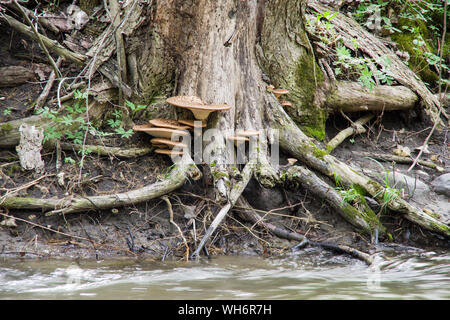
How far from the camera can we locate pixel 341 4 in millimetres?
7223

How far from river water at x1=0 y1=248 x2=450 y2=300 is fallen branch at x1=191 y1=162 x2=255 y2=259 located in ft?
0.60

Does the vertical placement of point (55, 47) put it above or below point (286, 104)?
above

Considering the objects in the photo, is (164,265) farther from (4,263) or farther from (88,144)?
(88,144)

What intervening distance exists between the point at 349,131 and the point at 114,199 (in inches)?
137

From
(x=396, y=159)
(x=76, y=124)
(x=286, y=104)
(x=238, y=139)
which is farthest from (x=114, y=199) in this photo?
(x=396, y=159)

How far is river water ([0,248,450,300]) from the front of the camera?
2820 millimetres

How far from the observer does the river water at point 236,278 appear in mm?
2820

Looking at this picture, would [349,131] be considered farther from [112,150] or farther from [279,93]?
[112,150]

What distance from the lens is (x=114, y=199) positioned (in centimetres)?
406

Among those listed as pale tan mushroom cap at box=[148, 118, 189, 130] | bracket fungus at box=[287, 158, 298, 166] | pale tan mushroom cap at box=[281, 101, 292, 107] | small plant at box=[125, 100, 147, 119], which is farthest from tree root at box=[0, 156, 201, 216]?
pale tan mushroom cap at box=[281, 101, 292, 107]

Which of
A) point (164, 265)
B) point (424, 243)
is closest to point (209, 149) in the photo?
point (164, 265)

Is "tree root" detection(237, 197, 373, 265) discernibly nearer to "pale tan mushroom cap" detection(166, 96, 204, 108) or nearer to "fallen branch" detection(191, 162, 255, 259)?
"fallen branch" detection(191, 162, 255, 259)

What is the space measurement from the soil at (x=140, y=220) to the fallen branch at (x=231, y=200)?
17cm

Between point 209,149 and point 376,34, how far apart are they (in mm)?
4477
